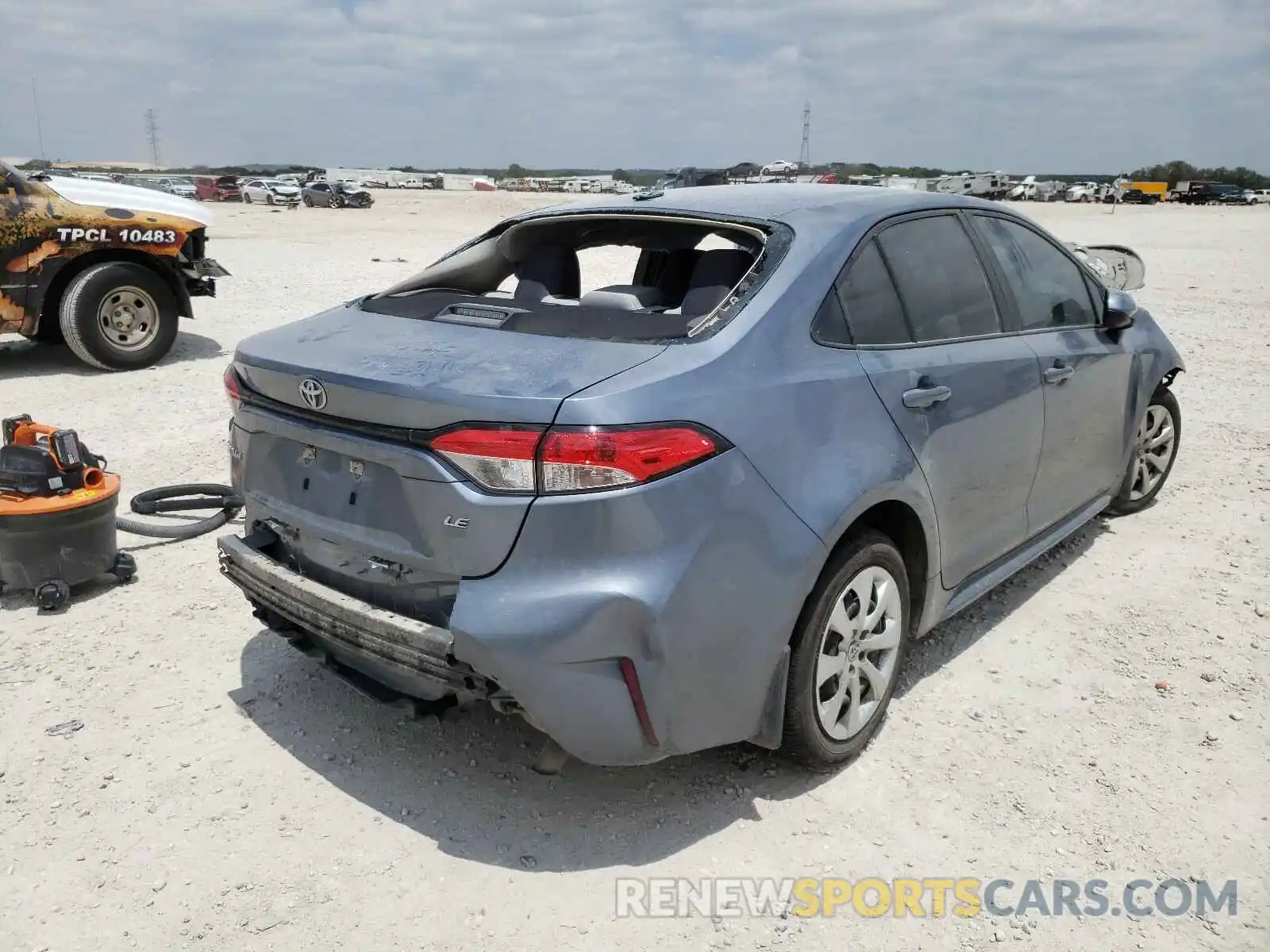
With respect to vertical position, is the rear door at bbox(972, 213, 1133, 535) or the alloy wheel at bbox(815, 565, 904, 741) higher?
the rear door at bbox(972, 213, 1133, 535)

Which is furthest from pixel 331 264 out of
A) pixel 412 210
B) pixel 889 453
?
pixel 412 210

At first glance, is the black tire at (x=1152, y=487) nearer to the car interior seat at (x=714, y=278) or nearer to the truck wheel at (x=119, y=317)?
the car interior seat at (x=714, y=278)

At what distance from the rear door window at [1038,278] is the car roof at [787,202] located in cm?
19

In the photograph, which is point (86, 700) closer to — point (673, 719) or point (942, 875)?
point (673, 719)

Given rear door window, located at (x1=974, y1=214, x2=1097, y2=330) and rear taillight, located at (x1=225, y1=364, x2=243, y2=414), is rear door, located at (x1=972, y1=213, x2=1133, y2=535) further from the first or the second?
rear taillight, located at (x1=225, y1=364, x2=243, y2=414)

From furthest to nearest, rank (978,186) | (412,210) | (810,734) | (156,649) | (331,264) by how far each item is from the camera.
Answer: (978,186)
(412,210)
(331,264)
(156,649)
(810,734)

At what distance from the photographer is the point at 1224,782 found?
10.3 ft

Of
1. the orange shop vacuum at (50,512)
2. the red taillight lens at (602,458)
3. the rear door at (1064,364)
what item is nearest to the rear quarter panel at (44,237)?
the orange shop vacuum at (50,512)

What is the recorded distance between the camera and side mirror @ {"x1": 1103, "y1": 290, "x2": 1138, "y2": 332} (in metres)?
4.55

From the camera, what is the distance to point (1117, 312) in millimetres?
4543

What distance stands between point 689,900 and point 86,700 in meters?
2.33

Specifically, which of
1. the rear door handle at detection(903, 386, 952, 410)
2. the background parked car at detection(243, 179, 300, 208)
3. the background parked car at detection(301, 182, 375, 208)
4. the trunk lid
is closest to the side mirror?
the rear door handle at detection(903, 386, 952, 410)

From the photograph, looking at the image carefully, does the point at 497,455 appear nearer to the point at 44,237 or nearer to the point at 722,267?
the point at 722,267

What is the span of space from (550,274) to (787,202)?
37.0 inches
